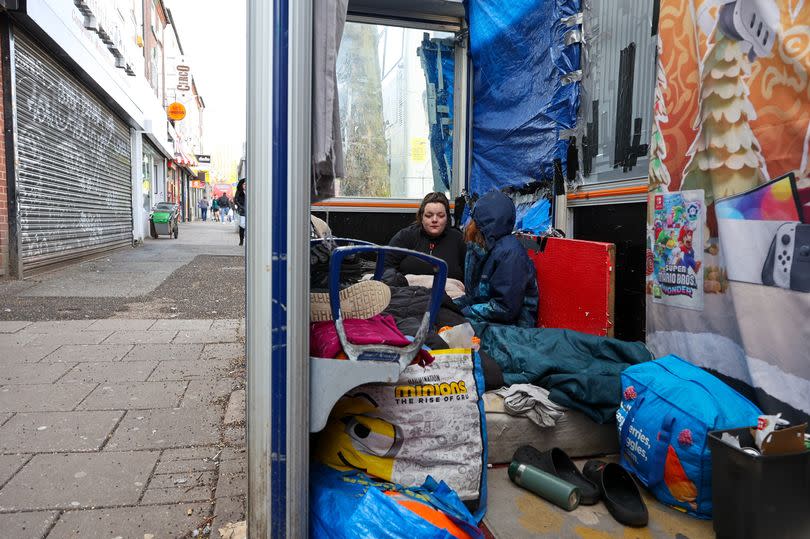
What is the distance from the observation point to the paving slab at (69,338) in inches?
185

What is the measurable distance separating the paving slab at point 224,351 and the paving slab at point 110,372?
0.43 meters

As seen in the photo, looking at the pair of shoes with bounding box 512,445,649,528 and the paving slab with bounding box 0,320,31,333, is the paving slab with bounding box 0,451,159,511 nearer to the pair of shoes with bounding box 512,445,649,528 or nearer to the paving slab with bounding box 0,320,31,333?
the pair of shoes with bounding box 512,445,649,528

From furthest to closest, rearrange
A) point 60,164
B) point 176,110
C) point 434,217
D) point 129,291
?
point 176,110
point 60,164
point 129,291
point 434,217

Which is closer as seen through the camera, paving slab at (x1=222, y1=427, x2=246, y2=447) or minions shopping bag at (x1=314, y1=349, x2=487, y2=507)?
minions shopping bag at (x1=314, y1=349, x2=487, y2=507)

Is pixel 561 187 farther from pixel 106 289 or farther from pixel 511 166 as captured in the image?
pixel 106 289

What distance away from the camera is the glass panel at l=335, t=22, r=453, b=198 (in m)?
5.68

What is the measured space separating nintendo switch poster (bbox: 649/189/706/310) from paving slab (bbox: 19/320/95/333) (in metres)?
5.07

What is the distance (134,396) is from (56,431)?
565 millimetres

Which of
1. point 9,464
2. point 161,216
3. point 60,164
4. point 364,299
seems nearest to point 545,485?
point 364,299

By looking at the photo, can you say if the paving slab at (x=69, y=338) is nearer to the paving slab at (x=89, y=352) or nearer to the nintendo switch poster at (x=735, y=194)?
the paving slab at (x=89, y=352)

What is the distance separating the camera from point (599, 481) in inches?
94.0

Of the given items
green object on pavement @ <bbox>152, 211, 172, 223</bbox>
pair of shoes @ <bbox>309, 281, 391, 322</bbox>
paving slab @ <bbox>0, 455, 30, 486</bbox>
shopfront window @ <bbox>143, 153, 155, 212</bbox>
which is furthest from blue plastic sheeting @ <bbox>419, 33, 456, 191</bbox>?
shopfront window @ <bbox>143, 153, 155, 212</bbox>

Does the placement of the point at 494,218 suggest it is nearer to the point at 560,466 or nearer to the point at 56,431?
the point at 560,466

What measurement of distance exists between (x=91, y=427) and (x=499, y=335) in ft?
A: 7.89
